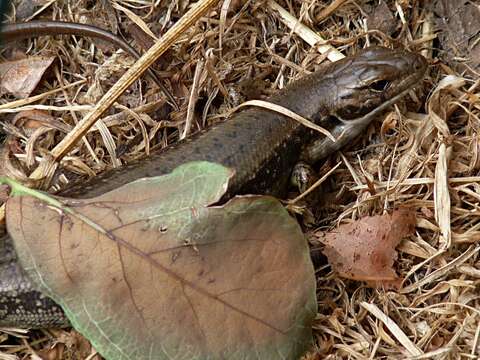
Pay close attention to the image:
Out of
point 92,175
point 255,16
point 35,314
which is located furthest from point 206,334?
point 255,16

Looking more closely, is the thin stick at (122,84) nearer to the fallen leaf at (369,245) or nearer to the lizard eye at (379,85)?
the lizard eye at (379,85)

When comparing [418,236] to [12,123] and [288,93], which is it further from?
[12,123]

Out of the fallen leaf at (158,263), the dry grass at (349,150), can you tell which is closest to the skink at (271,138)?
the dry grass at (349,150)

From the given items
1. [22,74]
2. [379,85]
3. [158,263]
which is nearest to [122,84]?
[22,74]

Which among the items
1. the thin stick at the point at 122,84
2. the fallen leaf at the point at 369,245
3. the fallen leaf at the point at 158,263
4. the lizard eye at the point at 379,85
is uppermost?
the thin stick at the point at 122,84

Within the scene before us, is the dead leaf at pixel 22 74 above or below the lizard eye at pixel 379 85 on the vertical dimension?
above

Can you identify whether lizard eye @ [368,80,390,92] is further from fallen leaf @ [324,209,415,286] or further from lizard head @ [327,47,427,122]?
fallen leaf @ [324,209,415,286]

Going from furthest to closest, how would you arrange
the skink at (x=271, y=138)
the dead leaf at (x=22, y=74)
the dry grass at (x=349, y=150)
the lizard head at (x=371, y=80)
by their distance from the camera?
the dead leaf at (x=22, y=74) < the lizard head at (x=371, y=80) < the skink at (x=271, y=138) < the dry grass at (x=349, y=150)
